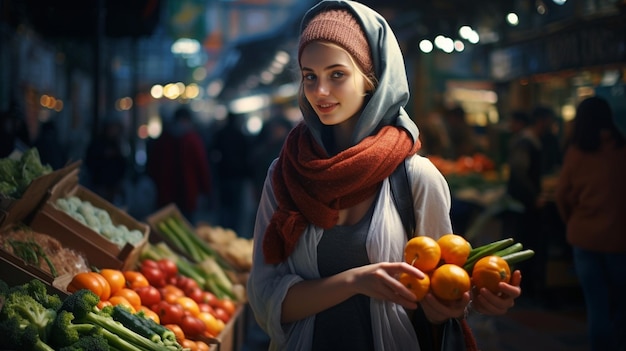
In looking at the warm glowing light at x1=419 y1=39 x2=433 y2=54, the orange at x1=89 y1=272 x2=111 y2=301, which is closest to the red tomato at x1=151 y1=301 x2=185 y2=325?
the orange at x1=89 y1=272 x2=111 y2=301

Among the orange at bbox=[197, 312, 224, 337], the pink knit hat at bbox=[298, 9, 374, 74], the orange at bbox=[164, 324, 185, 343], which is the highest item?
the pink knit hat at bbox=[298, 9, 374, 74]

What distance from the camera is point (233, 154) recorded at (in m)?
13.2

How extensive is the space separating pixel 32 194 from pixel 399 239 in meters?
2.85

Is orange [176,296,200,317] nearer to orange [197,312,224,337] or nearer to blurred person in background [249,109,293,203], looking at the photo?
orange [197,312,224,337]

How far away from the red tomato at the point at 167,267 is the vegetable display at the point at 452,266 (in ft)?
11.4

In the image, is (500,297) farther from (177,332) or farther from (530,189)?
(530,189)

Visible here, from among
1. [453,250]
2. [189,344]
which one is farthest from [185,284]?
[453,250]

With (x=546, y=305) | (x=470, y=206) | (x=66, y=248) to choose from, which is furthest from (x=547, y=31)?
(x=66, y=248)

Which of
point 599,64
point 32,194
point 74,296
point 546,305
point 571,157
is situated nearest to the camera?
point 74,296

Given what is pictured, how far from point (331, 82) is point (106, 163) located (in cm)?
905

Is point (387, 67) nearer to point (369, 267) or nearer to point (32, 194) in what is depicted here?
point (369, 267)

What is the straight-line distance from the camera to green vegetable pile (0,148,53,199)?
4883 millimetres

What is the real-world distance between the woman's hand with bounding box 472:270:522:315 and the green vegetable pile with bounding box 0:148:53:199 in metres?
3.11

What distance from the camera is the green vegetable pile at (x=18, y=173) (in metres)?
4.88
